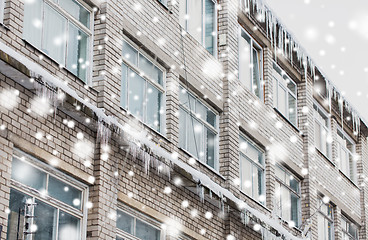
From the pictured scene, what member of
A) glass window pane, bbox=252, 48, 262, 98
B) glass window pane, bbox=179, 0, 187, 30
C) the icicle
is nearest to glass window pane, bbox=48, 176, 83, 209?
the icicle

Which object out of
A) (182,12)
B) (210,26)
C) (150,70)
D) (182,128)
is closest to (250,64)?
(210,26)

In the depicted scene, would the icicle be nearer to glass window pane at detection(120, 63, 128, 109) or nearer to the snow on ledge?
the snow on ledge

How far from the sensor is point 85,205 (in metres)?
12.1

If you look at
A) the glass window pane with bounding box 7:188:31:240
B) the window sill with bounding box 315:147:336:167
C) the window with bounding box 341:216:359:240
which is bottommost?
the glass window pane with bounding box 7:188:31:240

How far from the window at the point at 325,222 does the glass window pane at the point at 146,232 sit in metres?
9.95

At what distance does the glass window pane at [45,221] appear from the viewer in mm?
10891

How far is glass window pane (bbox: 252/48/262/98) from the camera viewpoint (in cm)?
2022

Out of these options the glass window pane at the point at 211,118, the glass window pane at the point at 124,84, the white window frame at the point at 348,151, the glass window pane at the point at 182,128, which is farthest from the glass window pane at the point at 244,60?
the white window frame at the point at 348,151

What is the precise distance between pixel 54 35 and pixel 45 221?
2982 millimetres

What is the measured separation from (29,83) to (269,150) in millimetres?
9976

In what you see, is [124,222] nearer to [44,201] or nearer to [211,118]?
[44,201]

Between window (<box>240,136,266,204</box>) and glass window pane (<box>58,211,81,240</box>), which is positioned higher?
window (<box>240,136,266,204</box>)

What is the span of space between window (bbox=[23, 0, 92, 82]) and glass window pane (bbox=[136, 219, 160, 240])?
2679mm

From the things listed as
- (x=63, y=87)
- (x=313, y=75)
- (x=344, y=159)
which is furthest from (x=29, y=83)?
(x=344, y=159)
